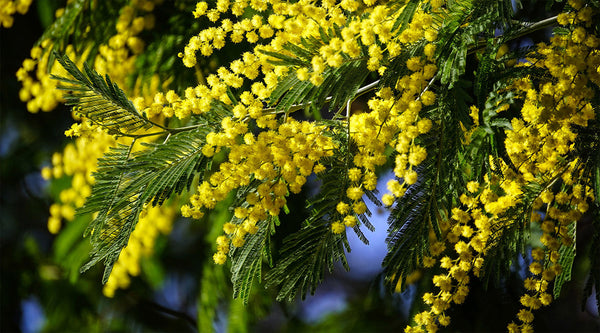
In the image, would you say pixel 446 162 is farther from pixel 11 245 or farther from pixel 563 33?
pixel 11 245

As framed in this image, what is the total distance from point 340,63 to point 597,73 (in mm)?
264

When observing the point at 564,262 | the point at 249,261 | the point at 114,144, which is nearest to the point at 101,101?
the point at 249,261

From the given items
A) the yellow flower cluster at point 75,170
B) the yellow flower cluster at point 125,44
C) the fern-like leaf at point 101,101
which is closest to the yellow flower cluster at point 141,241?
the yellow flower cluster at point 75,170

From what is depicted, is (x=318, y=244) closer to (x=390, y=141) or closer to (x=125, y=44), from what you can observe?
(x=390, y=141)

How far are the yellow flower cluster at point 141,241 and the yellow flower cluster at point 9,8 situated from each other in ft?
2.31

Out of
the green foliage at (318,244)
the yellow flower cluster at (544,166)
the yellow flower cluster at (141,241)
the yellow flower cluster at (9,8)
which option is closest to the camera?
the yellow flower cluster at (544,166)

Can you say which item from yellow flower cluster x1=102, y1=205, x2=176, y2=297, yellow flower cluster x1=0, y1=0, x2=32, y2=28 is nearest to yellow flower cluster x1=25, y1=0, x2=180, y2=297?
yellow flower cluster x1=102, y1=205, x2=176, y2=297

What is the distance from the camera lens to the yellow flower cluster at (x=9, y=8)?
1467 mm

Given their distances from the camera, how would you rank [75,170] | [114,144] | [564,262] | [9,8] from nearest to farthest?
[564,262] → [114,144] → [75,170] → [9,8]

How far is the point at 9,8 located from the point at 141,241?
2.46 ft

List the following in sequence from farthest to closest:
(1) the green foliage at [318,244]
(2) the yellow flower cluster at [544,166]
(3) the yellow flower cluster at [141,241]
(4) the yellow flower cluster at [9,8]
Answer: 1. (4) the yellow flower cluster at [9,8]
2. (3) the yellow flower cluster at [141,241]
3. (1) the green foliage at [318,244]
4. (2) the yellow flower cluster at [544,166]

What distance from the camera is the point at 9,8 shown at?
146 centimetres

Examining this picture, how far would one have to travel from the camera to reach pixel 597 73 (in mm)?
556

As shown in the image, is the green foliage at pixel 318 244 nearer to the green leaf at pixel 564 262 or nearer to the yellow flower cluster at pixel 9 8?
the green leaf at pixel 564 262
